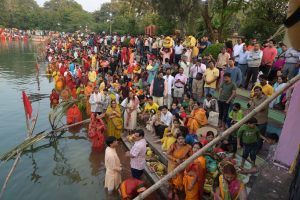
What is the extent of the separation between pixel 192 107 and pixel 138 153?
3.41 m

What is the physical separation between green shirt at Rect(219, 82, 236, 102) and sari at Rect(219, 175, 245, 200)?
14.2 ft

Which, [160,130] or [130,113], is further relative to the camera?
[130,113]

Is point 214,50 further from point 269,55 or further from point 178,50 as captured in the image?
point 269,55

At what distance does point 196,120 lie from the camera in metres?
8.98

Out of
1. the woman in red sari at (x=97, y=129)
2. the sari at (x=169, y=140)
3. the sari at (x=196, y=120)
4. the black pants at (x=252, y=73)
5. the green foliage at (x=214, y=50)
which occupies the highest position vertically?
the green foliage at (x=214, y=50)

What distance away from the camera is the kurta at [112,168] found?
23.0 feet

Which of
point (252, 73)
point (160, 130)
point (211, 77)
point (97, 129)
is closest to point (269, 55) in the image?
point (252, 73)

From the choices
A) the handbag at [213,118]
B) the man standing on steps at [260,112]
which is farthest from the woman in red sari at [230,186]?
the handbag at [213,118]

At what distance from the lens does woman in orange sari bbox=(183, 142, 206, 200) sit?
599cm

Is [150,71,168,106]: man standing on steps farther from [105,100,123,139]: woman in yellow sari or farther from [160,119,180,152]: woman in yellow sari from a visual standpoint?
[160,119,180,152]: woman in yellow sari

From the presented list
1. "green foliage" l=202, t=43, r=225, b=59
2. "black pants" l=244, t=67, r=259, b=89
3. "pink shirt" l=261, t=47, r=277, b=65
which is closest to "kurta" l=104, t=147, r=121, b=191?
"black pants" l=244, t=67, r=259, b=89

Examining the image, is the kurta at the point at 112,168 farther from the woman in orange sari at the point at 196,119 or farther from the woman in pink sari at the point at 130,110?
the woman in pink sari at the point at 130,110

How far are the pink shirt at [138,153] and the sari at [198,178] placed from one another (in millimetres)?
1229

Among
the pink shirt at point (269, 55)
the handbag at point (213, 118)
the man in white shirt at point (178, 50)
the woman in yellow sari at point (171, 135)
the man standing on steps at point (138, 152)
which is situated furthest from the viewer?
the man in white shirt at point (178, 50)
